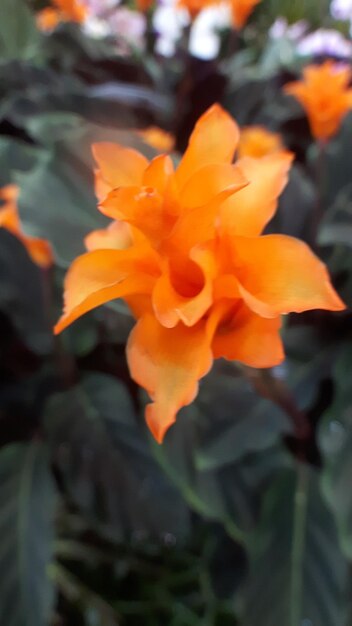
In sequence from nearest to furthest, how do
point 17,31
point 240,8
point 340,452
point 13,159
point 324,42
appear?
point 340,452 < point 13,159 < point 240,8 < point 17,31 < point 324,42

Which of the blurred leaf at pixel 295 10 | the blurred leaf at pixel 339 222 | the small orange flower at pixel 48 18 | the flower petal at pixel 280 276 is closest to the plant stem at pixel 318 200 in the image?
the blurred leaf at pixel 339 222

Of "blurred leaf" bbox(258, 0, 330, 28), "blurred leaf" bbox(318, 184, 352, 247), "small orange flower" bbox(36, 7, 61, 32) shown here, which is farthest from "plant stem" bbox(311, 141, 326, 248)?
"small orange flower" bbox(36, 7, 61, 32)

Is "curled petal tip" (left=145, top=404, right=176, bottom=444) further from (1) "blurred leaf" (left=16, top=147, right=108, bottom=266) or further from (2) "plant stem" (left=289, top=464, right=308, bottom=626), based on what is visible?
(2) "plant stem" (left=289, top=464, right=308, bottom=626)

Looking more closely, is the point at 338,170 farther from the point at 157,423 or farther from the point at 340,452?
the point at 157,423

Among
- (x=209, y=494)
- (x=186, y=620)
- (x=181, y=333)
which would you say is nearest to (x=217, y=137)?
(x=181, y=333)

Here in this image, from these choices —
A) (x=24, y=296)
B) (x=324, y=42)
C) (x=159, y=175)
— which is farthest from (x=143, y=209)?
(x=324, y=42)

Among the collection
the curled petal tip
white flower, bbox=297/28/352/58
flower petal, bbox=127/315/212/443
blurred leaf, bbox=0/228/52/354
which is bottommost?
blurred leaf, bbox=0/228/52/354
